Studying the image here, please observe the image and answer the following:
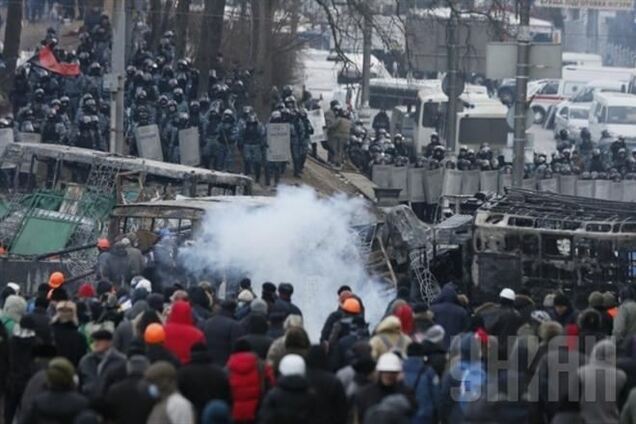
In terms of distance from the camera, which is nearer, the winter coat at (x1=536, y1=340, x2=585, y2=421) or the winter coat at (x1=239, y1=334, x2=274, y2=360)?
the winter coat at (x1=536, y1=340, x2=585, y2=421)

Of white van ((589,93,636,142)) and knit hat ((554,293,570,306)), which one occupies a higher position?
white van ((589,93,636,142))

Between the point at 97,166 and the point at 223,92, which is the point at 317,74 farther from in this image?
the point at 97,166

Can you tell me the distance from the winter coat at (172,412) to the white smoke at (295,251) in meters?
8.57

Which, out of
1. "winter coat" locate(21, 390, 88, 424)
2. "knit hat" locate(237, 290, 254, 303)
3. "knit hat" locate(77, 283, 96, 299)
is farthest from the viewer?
"knit hat" locate(77, 283, 96, 299)

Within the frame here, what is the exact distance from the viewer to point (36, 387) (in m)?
15.3

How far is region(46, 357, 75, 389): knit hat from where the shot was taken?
14.2 metres

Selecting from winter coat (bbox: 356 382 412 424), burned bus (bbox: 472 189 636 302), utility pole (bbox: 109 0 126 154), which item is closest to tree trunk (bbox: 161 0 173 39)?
utility pole (bbox: 109 0 126 154)

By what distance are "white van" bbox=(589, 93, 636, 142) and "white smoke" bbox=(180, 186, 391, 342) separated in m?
29.1

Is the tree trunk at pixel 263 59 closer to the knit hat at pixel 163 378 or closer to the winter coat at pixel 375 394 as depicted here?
the winter coat at pixel 375 394

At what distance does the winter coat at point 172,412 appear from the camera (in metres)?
14.3

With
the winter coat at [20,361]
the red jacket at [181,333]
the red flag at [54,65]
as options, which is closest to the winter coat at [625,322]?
the red jacket at [181,333]

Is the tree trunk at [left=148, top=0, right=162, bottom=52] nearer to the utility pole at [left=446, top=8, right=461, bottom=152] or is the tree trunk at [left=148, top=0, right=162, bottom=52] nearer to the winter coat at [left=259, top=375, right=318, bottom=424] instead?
the utility pole at [left=446, top=8, right=461, bottom=152]

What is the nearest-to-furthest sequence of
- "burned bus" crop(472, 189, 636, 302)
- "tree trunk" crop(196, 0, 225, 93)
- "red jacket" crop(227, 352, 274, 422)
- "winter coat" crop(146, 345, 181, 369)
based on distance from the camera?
"red jacket" crop(227, 352, 274, 422) < "winter coat" crop(146, 345, 181, 369) < "burned bus" crop(472, 189, 636, 302) < "tree trunk" crop(196, 0, 225, 93)

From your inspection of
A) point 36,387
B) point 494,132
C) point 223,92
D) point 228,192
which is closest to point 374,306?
point 228,192
